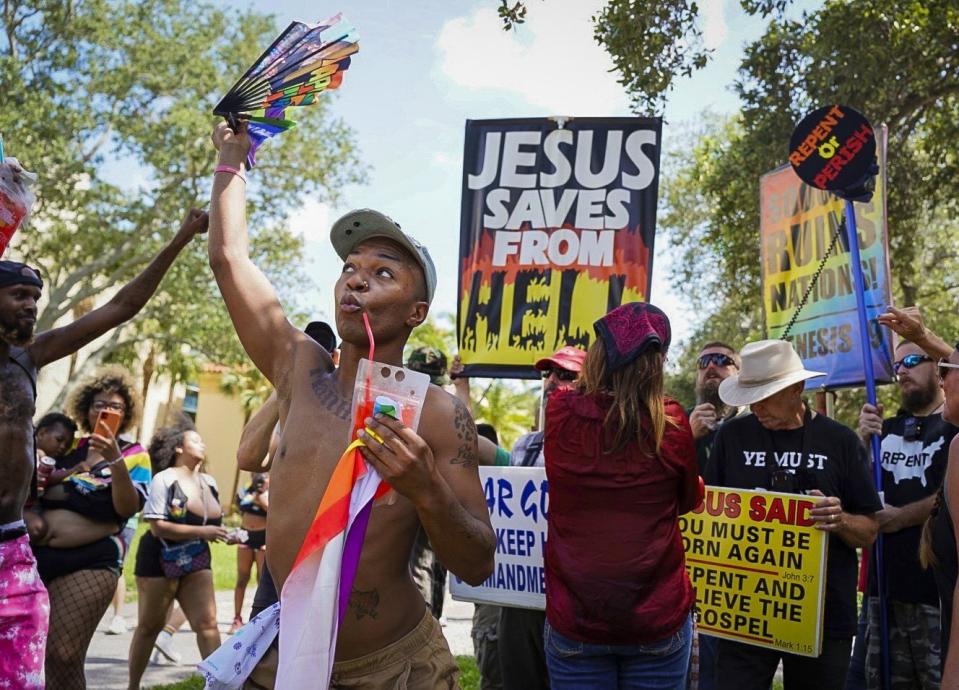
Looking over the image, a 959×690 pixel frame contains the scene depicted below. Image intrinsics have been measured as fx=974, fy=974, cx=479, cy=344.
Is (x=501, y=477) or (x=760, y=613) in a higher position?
(x=501, y=477)

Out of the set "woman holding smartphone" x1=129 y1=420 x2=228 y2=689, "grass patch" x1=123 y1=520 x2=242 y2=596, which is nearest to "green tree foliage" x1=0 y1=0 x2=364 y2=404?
"grass patch" x1=123 y1=520 x2=242 y2=596

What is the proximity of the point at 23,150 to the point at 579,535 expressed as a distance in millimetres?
21199

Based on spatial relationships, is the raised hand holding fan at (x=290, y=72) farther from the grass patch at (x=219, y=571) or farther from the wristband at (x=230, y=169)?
the grass patch at (x=219, y=571)

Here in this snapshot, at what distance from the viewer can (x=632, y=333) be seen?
3723 millimetres

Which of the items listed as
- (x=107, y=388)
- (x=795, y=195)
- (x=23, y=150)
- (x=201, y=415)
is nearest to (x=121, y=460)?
(x=107, y=388)

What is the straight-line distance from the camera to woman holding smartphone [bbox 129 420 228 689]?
22.2 ft

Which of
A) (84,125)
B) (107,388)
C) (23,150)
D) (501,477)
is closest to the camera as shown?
(501,477)

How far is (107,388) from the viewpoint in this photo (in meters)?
6.51

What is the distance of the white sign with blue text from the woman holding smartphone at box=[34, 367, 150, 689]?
77.3 inches

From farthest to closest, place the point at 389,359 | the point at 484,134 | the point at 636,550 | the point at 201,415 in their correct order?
1. the point at 201,415
2. the point at 484,134
3. the point at 636,550
4. the point at 389,359

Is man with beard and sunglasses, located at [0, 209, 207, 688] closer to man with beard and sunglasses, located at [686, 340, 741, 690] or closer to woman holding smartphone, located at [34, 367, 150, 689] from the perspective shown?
woman holding smartphone, located at [34, 367, 150, 689]

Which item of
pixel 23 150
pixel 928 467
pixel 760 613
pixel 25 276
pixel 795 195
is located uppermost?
pixel 23 150

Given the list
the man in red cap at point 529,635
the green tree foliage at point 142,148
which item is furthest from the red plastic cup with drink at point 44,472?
the green tree foliage at point 142,148

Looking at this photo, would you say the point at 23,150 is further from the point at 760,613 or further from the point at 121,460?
the point at 760,613
